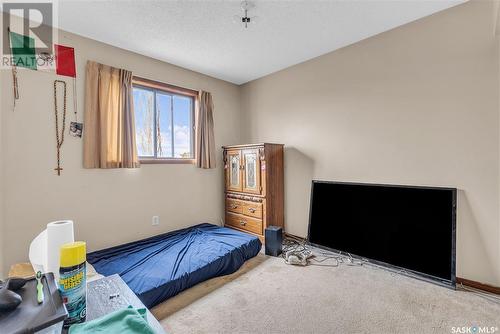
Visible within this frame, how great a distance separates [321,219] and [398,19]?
7.84 feet

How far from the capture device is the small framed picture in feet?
8.45

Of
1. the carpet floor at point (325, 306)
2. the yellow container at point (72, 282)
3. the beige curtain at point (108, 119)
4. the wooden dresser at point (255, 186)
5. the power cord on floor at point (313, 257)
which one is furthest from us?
the wooden dresser at point (255, 186)

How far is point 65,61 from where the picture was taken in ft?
8.31

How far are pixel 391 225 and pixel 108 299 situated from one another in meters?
2.66

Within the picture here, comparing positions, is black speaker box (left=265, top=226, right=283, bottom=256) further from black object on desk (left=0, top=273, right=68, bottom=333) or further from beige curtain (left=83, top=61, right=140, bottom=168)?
black object on desk (left=0, top=273, right=68, bottom=333)

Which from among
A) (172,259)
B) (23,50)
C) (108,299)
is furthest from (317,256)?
(23,50)

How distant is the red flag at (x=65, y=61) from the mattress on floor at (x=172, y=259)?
6.42 ft

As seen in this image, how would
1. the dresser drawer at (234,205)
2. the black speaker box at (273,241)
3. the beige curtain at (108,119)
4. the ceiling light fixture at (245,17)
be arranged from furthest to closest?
the dresser drawer at (234,205), the black speaker box at (273,241), the beige curtain at (108,119), the ceiling light fixture at (245,17)

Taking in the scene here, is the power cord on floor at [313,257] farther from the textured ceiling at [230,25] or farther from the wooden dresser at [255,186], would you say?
the textured ceiling at [230,25]

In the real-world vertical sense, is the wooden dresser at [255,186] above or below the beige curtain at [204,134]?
below

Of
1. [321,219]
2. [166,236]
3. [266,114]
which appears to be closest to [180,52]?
[266,114]

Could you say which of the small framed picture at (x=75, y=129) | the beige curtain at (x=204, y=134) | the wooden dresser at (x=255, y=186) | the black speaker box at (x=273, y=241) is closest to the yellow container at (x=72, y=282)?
the small framed picture at (x=75, y=129)

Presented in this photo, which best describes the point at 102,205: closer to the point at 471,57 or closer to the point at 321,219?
the point at 321,219

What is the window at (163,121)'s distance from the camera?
10.6ft
